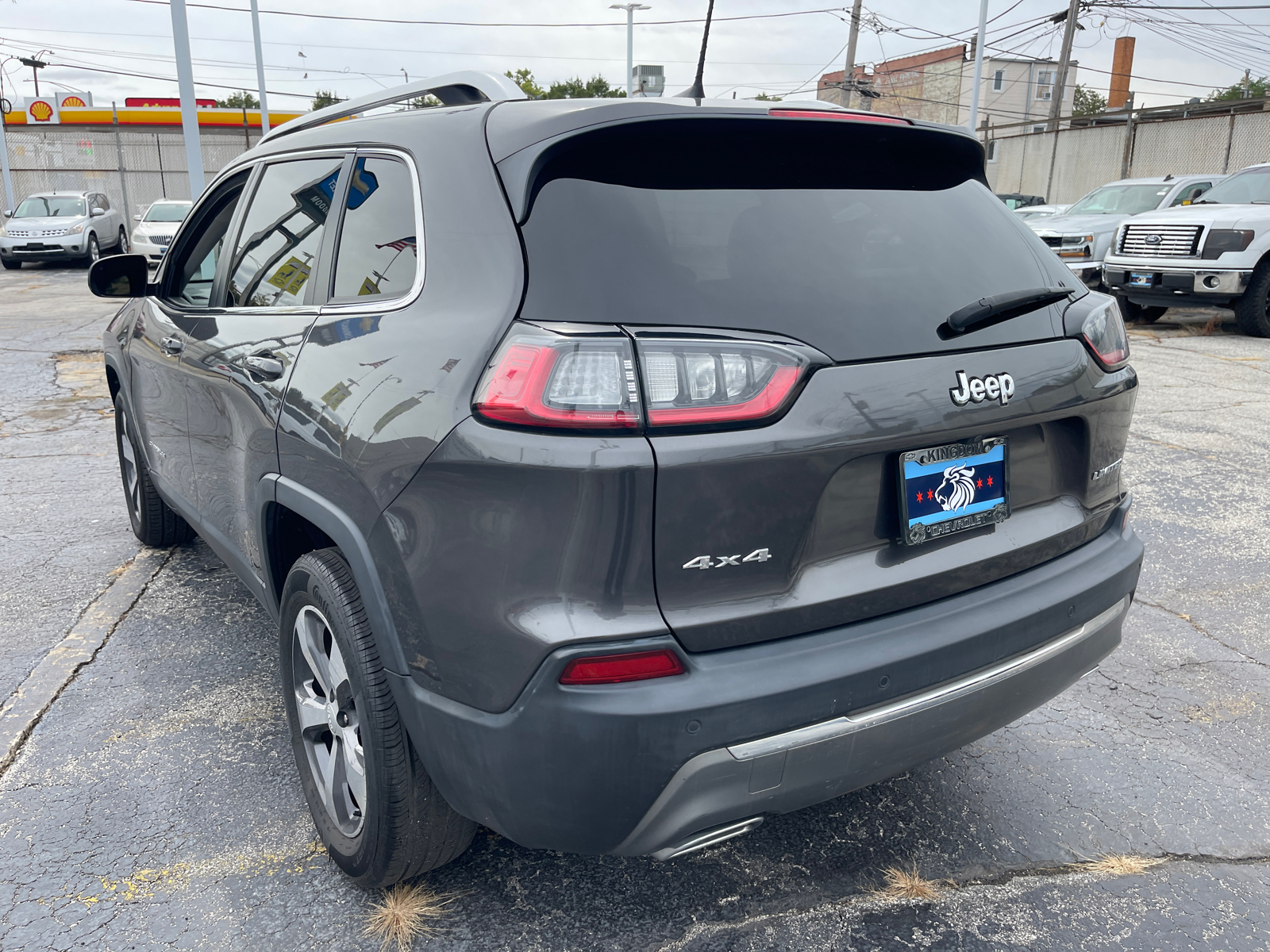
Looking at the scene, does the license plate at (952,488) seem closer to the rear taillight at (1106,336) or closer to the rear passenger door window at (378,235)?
the rear taillight at (1106,336)

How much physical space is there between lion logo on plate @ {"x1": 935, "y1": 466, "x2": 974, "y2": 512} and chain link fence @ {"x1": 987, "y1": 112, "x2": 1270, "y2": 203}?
21.5 metres

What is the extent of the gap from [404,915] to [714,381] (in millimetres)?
1448

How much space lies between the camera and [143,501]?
4484mm

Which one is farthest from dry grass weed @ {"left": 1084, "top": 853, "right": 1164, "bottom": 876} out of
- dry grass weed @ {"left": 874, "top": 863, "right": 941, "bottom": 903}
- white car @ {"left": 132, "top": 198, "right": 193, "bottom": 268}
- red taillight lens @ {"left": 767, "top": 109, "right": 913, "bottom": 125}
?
white car @ {"left": 132, "top": 198, "right": 193, "bottom": 268}

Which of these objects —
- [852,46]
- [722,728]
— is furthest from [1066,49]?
[722,728]

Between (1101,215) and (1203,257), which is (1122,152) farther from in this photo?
(1203,257)

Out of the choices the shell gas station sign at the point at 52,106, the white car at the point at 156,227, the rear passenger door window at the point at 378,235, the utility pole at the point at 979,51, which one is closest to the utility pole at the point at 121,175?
the shell gas station sign at the point at 52,106

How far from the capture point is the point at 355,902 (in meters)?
2.28

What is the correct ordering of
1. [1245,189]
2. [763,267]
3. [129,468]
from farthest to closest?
[1245,189] < [129,468] < [763,267]

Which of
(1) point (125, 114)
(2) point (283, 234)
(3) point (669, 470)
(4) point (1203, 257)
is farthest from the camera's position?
(1) point (125, 114)

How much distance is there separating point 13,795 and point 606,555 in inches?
82.1

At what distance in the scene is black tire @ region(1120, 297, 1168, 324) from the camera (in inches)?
527

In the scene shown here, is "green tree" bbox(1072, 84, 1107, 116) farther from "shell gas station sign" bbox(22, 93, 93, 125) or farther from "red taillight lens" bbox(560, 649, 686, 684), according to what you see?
"red taillight lens" bbox(560, 649, 686, 684)

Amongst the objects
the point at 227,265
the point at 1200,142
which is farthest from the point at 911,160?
the point at 1200,142
